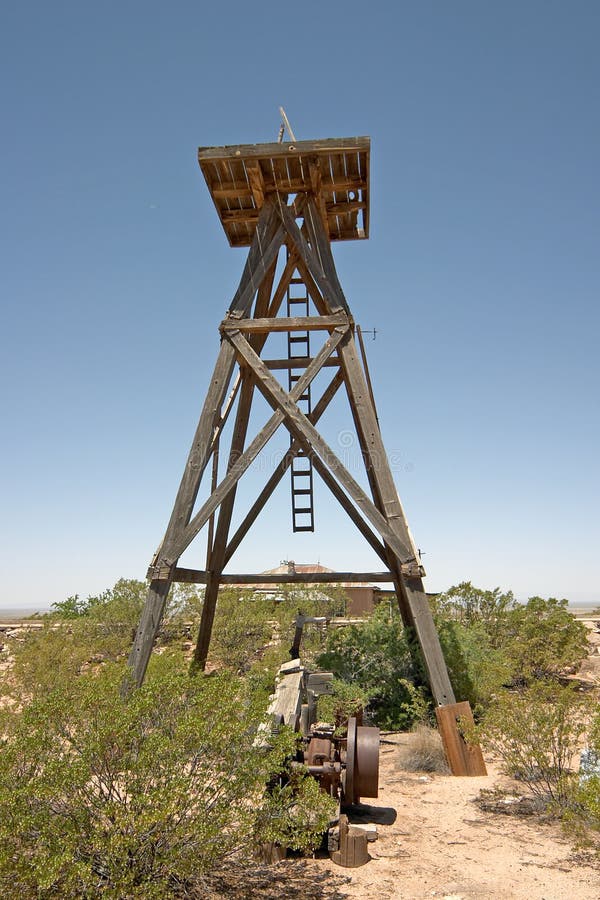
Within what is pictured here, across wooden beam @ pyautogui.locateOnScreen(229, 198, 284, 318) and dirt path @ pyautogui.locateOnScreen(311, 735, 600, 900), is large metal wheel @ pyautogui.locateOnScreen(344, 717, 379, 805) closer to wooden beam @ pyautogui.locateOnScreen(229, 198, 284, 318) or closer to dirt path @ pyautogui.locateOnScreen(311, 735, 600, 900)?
dirt path @ pyautogui.locateOnScreen(311, 735, 600, 900)

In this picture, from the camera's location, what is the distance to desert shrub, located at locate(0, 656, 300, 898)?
3611 mm

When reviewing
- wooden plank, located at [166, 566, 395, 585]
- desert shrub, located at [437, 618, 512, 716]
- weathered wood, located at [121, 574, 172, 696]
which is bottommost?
desert shrub, located at [437, 618, 512, 716]

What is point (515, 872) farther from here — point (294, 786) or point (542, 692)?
point (542, 692)

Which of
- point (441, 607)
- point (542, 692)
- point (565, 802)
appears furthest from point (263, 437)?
point (441, 607)

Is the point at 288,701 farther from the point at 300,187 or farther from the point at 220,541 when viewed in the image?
the point at 300,187

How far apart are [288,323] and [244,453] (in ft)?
6.21

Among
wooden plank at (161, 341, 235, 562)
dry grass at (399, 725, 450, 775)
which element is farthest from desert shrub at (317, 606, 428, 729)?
wooden plank at (161, 341, 235, 562)

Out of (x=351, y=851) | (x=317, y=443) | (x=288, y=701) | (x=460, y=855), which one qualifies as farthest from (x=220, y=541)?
(x=460, y=855)

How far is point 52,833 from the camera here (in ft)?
12.1

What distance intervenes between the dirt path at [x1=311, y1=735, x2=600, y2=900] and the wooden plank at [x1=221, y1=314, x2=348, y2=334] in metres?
5.66

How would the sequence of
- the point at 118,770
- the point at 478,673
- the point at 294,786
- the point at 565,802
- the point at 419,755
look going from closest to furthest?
the point at 118,770 → the point at 294,786 → the point at 565,802 → the point at 419,755 → the point at 478,673

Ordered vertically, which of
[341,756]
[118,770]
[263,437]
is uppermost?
[263,437]

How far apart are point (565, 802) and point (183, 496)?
5.18 meters

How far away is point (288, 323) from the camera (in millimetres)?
8523
